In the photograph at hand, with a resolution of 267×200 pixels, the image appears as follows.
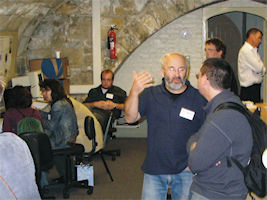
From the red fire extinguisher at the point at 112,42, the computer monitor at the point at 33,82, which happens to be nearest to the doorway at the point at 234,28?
the red fire extinguisher at the point at 112,42

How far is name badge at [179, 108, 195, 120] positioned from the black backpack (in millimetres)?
583

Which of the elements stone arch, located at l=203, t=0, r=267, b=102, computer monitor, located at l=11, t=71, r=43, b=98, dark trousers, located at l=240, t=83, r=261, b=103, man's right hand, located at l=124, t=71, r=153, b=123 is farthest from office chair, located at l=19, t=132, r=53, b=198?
stone arch, located at l=203, t=0, r=267, b=102

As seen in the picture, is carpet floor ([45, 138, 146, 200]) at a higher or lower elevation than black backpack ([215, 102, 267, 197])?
lower

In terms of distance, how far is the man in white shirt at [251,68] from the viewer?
6090 millimetres

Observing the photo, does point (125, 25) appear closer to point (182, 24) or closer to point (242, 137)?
point (182, 24)

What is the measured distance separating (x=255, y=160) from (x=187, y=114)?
2.31 ft

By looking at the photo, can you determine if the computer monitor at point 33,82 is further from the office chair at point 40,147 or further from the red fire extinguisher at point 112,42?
the office chair at point 40,147

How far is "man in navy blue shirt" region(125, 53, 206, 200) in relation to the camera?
2.90 metres

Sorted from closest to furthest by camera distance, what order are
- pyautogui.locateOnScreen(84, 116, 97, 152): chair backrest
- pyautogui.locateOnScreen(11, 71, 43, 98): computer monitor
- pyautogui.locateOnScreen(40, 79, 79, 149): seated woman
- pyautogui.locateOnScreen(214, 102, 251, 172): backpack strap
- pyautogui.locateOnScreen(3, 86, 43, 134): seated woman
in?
pyautogui.locateOnScreen(214, 102, 251, 172): backpack strap, pyautogui.locateOnScreen(3, 86, 43, 134): seated woman, pyautogui.locateOnScreen(40, 79, 79, 149): seated woman, pyautogui.locateOnScreen(84, 116, 97, 152): chair backrest, pyautogui.locateOnScreen(11, 71, 43, 98): computer monitor

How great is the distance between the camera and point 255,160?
2.30 m

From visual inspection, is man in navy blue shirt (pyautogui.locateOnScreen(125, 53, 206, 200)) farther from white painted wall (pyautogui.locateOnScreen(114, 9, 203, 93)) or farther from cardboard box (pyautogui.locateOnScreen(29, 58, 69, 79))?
white painted wall (pyautogui.locateOnScreen(114, 9, 203, 93))

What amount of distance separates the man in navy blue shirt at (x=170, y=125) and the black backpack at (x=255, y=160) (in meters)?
0.62

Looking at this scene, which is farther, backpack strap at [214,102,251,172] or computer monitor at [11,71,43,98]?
computer monitor at [11,71,43,98]

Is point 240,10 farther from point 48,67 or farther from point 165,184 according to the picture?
point 165,184
